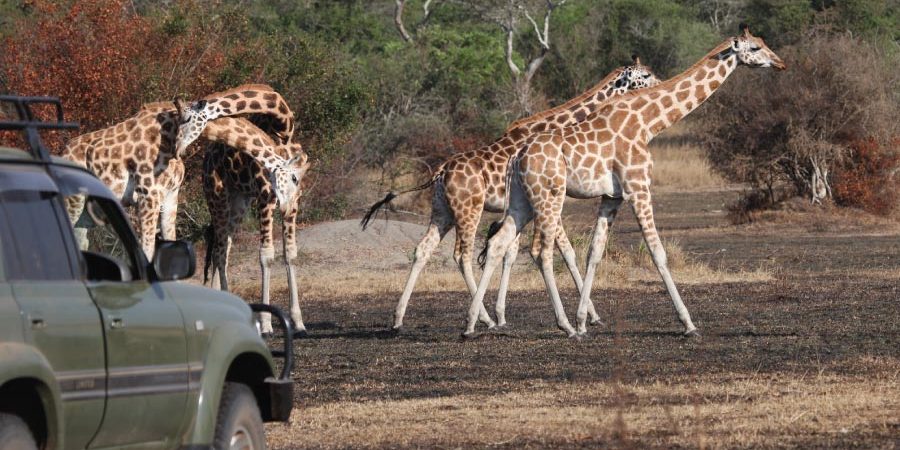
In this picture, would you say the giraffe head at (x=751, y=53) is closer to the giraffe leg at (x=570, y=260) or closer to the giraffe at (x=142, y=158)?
the giraffe leg at (x=570, y=260)

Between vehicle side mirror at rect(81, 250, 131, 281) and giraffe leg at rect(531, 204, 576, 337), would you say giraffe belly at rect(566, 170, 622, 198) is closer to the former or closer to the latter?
giraffe leg at rect(531, 204, 576, 337)

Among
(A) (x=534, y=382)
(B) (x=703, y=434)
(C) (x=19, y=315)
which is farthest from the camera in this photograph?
(A) (x=534, y=382)

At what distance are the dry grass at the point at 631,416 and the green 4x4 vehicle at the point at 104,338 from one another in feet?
7.07

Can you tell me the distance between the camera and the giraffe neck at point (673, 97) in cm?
1648

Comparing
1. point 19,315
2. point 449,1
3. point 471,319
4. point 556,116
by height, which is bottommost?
point 449,1

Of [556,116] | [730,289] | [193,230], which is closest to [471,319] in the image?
[556,116]

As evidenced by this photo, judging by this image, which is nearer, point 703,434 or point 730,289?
point 703,434

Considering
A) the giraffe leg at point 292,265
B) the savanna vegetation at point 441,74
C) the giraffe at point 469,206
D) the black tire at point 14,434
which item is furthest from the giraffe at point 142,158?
the black tire at point 14,434

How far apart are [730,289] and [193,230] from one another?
813 centimetres

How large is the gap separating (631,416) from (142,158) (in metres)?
7.99

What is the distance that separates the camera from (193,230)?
2386 cm

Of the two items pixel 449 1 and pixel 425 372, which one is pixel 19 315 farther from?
pixel 449 1

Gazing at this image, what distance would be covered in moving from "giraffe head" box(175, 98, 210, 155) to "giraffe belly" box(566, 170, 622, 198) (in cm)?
382

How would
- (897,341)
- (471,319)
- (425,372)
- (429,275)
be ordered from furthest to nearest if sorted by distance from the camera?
(429,275) < (471,319) < (897,341) < (425,372)
